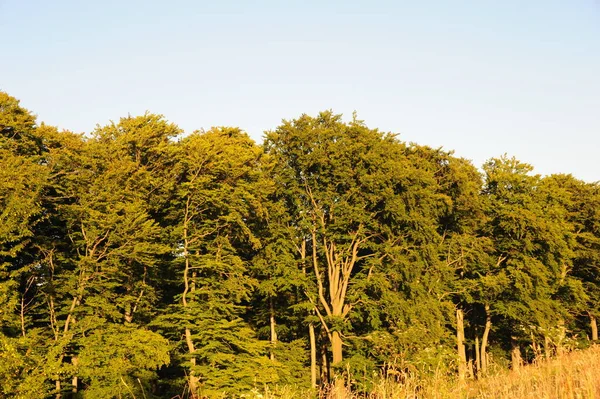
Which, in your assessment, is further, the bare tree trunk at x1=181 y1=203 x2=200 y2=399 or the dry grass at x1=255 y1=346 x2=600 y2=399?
the bare tree trunk at x1=181 y1=203 x2=200 y2=399

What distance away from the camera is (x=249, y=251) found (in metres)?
31.6

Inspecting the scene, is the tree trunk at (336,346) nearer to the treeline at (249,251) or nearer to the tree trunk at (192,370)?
the treeline at (249,251)

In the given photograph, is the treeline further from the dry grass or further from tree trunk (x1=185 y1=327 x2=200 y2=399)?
the dry grass

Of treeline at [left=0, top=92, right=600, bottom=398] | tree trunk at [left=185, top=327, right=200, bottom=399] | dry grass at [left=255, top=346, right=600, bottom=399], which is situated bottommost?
tree trunk at [left=185, top=327, right=200, bottom=399]

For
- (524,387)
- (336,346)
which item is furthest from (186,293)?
(524,387)

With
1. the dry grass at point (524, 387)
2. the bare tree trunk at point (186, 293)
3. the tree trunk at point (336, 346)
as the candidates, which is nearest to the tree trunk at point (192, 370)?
the bare tree trunk at point (186, 293)

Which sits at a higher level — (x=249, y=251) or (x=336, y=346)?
(x=249, y=251)

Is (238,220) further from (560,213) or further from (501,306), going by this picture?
(560,213)

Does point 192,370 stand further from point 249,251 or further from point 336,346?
point 249,251

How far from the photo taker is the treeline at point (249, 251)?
73.3 ft

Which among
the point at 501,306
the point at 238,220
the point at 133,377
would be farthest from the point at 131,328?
the point at 501,306

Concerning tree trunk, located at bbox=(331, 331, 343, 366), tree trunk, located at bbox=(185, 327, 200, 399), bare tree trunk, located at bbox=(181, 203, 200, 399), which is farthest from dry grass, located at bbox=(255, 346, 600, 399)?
tree trunk, located at bbox=(331, 331, 343, 366)

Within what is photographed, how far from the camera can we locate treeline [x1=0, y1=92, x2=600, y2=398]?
2234 cm

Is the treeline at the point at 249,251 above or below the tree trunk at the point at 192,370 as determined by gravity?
above
